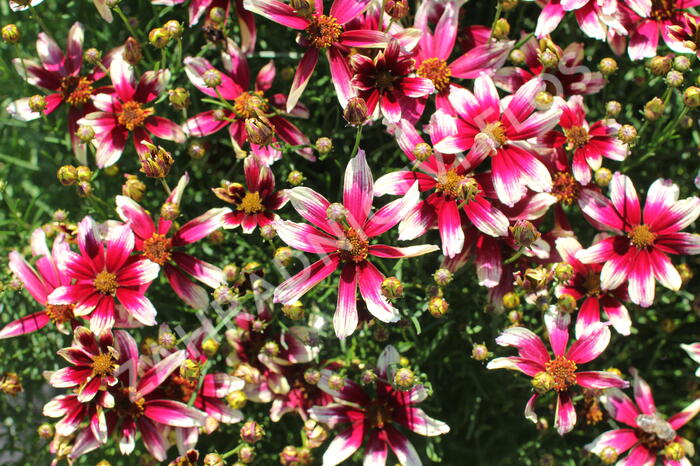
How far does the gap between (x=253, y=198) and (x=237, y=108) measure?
0.29 metres

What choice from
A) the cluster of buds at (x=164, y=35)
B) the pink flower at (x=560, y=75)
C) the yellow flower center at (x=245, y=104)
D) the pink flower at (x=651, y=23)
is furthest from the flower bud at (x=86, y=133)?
the pink flower at (x=651, y=23)

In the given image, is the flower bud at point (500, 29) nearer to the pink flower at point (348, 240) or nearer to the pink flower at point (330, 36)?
the pink flower at point (330, 36)

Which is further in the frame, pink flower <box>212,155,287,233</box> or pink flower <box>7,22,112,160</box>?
pink flower <box>7,22,112,160</box>

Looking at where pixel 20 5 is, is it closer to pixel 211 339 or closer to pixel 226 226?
pixel 226 226

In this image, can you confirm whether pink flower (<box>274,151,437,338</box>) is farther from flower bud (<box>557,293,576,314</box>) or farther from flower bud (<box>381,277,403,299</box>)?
flower bud (<box>557,293,576,314</box>)

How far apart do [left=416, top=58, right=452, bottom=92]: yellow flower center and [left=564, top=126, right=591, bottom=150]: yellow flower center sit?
382 millimetres

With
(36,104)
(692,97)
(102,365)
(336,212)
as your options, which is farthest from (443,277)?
(36,104)

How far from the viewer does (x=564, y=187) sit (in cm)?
187

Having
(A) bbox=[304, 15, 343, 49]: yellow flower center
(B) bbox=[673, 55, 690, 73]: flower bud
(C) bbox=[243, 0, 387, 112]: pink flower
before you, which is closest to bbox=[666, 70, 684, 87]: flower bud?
(B) bbox=[673, 55, 690, 73]: flower bud

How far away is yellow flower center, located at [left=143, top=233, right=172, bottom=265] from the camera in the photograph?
1.78 metres

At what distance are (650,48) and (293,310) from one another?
125 cm

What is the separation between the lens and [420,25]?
186 centimetres

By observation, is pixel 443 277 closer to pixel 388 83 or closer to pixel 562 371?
pixel 562 371

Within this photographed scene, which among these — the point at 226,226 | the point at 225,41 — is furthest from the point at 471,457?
the point at 225,41
